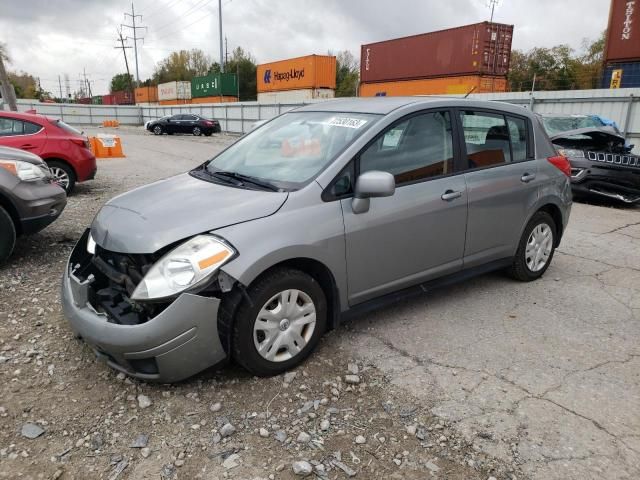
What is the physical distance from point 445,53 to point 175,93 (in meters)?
37.4

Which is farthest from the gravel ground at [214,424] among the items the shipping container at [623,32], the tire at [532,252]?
the shipping container at [623,32]

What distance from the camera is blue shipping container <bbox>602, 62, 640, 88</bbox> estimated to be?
2245 cm

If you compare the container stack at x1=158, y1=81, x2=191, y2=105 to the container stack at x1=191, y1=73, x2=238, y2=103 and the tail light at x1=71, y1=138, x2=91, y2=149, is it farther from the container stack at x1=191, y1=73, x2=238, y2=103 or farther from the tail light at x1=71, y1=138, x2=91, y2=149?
the tail light at x1=71, y1=138, x2=91, y2=149

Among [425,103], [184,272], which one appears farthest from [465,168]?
[184,272]

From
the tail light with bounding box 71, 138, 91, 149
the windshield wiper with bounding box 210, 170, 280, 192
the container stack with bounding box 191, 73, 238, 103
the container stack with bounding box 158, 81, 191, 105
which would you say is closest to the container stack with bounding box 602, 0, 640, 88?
the tail light with bounding box 71, 138, 91, 149

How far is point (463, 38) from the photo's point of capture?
24.0 m

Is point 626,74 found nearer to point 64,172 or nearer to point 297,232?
point 64,172

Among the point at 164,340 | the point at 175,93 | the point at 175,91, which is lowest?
the point at 164,340

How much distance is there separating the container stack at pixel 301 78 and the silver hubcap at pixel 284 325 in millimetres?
28295

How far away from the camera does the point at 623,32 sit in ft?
73.6

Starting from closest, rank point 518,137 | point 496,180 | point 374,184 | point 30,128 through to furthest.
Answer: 1. point 374,184
2. point 496,180
3. point 518,137
4. point 30,128

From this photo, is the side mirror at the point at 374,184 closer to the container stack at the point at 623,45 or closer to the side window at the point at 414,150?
the side window at the point at 414,150

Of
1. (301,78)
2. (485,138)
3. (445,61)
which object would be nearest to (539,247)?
(485,138)

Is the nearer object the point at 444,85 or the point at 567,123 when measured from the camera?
the point at 567,123
